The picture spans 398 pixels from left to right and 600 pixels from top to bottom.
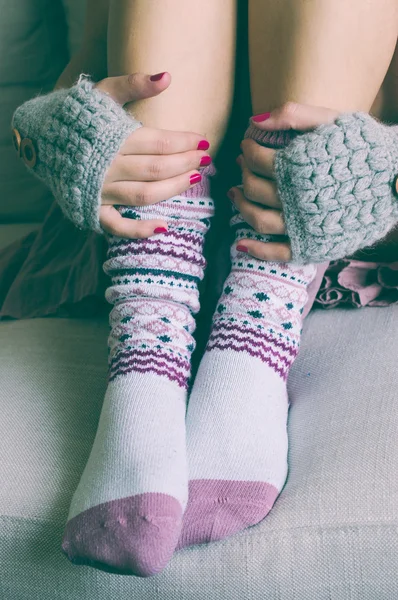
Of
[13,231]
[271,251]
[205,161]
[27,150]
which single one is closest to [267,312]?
[271,251]

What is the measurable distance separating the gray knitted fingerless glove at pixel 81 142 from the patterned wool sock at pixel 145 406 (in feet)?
0.14

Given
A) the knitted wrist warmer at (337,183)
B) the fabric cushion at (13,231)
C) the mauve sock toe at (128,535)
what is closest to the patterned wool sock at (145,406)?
the mauve sock toe at (128,535)

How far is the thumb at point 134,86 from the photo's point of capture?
56 centimetres

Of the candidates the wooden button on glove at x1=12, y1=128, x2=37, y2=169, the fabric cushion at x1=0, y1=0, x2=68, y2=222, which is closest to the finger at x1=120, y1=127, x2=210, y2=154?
the wooden button on glove at x1=12, y1=128, x2=37, y2=169

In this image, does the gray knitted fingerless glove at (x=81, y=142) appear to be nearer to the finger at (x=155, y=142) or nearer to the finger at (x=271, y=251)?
the finger at (x=155, y=142)

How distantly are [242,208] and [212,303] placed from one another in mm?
110

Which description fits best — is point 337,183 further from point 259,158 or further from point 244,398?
point 244,398

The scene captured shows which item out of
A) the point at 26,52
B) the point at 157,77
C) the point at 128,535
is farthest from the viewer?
the point at 26,52

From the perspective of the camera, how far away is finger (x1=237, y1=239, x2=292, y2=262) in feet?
1.91

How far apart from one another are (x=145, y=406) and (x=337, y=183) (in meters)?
0.25

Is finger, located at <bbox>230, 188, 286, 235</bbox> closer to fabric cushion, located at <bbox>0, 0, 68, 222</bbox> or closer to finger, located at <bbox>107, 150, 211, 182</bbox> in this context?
finger, located at <bbox>107, 150, 211, 182</bbox>

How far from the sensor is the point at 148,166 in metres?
0.58

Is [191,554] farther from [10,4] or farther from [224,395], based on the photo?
[10,4]

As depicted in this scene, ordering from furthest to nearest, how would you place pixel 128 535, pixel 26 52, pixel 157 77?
1. pixel 26 52
2. pixel 157 77
3. pixel 128 535
